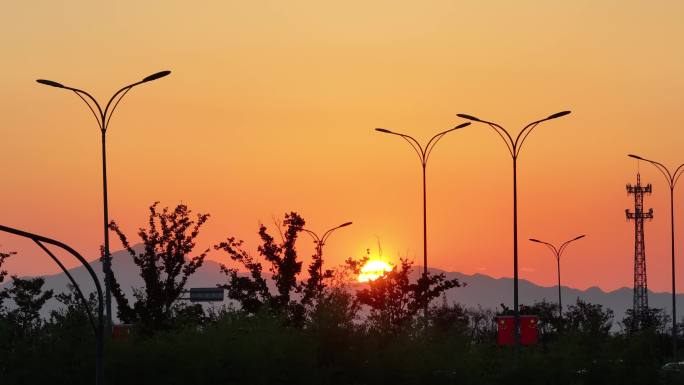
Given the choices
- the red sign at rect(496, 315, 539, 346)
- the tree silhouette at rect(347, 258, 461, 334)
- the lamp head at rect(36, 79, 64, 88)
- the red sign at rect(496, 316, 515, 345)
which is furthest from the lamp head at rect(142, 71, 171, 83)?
the red sign at rect(496, 315, 539, 346)

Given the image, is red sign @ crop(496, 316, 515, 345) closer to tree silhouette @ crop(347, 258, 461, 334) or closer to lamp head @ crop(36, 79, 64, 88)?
tree silhouette @ crop(347, 258, 461, 334)

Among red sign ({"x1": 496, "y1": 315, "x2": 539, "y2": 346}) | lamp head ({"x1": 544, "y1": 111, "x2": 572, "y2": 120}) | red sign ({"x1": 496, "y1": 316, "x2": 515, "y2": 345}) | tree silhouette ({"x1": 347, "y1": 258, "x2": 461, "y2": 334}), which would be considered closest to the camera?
lamp head ({"x1": 544, "y1": 111, "x2": 572, "y2": 120})

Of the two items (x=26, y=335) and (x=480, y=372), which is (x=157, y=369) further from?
(x=480, y=372)

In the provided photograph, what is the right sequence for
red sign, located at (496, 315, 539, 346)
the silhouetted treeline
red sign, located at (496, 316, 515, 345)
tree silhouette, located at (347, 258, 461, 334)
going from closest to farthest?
the silhouetted treeline, tree silhouette, located at (347, 258, 461, 334), red sign, located at (496, 316, 515, 345), red sign, located at (496, 315, 539, 346)

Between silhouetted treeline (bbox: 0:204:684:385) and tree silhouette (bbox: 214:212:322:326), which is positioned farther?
tree silhouette (bbox: 214:212:322:326)

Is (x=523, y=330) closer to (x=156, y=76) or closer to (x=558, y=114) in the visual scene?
(x=558, y=114)

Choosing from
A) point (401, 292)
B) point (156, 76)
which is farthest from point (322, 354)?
point (401, 292)

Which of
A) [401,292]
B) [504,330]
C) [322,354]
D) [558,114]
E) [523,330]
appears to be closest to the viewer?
[322,354]

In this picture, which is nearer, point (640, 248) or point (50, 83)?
point (50, 83)

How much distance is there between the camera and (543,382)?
5497cm

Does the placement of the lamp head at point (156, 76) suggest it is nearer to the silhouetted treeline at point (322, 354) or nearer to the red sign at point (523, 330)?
the silhouetted treeline at point (322, 354)

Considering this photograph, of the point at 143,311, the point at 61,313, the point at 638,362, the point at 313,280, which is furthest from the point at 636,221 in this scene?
the point at 61,313

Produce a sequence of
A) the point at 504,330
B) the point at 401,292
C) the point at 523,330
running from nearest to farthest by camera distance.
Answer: the point at 401,292 < the point at 504,330 < the point at 523,330

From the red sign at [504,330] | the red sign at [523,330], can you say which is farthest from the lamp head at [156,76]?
the red sign at [523,330]
